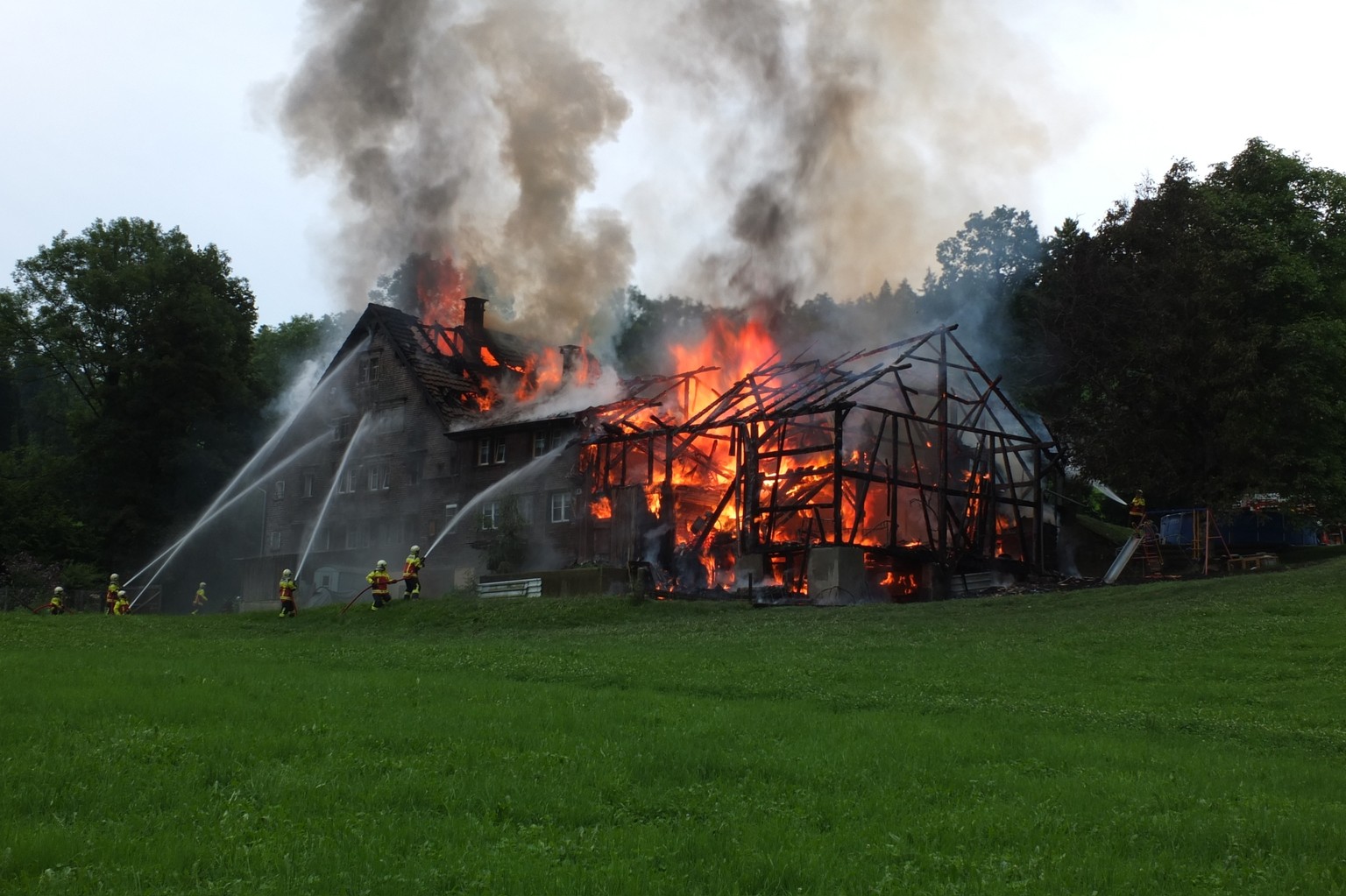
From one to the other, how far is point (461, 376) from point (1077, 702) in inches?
1791

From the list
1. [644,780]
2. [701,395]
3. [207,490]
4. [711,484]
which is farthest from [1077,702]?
[207,490]

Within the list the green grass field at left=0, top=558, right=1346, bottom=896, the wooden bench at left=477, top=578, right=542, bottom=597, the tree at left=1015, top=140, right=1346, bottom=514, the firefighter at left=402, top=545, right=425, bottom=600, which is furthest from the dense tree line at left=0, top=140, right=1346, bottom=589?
the green grass field at left=0, top=558, right=1346, bottom=896

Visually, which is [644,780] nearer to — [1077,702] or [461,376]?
[1077,702]

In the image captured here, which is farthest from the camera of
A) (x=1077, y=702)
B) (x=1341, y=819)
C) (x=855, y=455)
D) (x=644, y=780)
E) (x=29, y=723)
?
(x=855, y=455)

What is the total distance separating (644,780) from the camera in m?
12.9

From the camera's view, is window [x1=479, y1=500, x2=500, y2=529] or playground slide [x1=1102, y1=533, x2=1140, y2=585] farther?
window [x1=479, y1=500, x2=500, y2=529]

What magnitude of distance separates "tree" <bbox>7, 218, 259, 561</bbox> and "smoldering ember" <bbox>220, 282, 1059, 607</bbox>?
1223cm

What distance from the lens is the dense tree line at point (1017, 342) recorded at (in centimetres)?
4297

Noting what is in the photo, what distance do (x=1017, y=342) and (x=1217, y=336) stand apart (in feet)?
49.0

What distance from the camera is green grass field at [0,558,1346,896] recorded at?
31.8 ft

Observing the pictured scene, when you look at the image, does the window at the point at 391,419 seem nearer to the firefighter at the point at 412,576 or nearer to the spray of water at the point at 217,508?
the spray of water at the point at 217,508

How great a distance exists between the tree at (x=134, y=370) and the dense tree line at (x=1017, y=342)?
0.13 m

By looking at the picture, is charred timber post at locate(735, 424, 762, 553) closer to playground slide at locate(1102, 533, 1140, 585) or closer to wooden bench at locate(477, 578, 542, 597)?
wooden bench at locate(477, 578, 542, 597)

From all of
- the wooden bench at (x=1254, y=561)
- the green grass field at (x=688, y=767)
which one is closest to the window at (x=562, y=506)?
the wooden bench at (x=1254, y=561)
